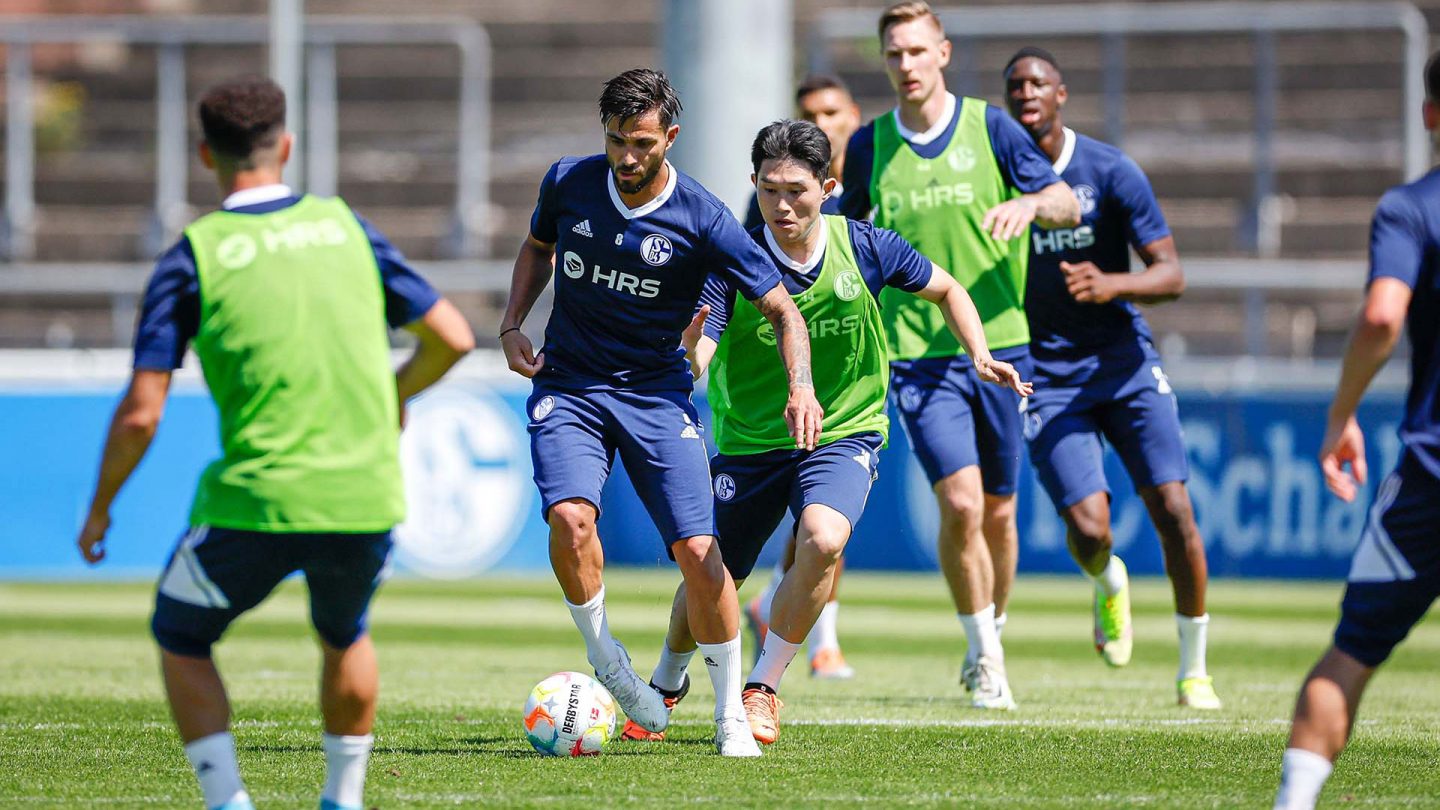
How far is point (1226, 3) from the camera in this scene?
85.7 ft

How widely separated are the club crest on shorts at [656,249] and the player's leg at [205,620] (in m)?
2.24

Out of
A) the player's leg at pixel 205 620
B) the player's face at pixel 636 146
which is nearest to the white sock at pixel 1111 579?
the player's face at pixel 636 146

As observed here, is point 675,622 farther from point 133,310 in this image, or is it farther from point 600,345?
point 133,310

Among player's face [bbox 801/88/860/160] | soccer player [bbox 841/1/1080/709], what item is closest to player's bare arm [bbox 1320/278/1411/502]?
soccer player [bbox 841/1/1080/709]

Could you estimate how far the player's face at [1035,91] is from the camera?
874 centimetres

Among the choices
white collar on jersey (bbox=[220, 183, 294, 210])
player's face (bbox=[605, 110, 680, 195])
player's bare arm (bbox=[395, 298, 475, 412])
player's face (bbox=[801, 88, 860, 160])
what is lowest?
player's bare arm (bbox=[395, 298, 475, 412])

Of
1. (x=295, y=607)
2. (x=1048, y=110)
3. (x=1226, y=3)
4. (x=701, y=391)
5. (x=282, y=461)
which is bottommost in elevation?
(x=295, y=607)

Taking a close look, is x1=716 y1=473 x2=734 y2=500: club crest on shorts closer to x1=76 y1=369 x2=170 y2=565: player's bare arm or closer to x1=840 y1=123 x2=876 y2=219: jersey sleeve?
x1=840 y1=123 x2=876 y2=219: jersey sleeve

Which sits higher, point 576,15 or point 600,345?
point 576,15

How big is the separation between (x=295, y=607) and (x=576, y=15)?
52.1 ft

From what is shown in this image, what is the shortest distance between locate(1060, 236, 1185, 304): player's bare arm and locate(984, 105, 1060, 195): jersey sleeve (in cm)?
40

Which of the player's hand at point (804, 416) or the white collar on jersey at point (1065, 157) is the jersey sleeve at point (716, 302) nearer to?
the player's hand at point (804, 416)

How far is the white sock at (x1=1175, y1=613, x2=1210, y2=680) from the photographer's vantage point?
8.63m

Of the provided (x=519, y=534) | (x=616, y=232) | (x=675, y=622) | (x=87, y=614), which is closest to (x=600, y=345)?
(x=616, y=232)
